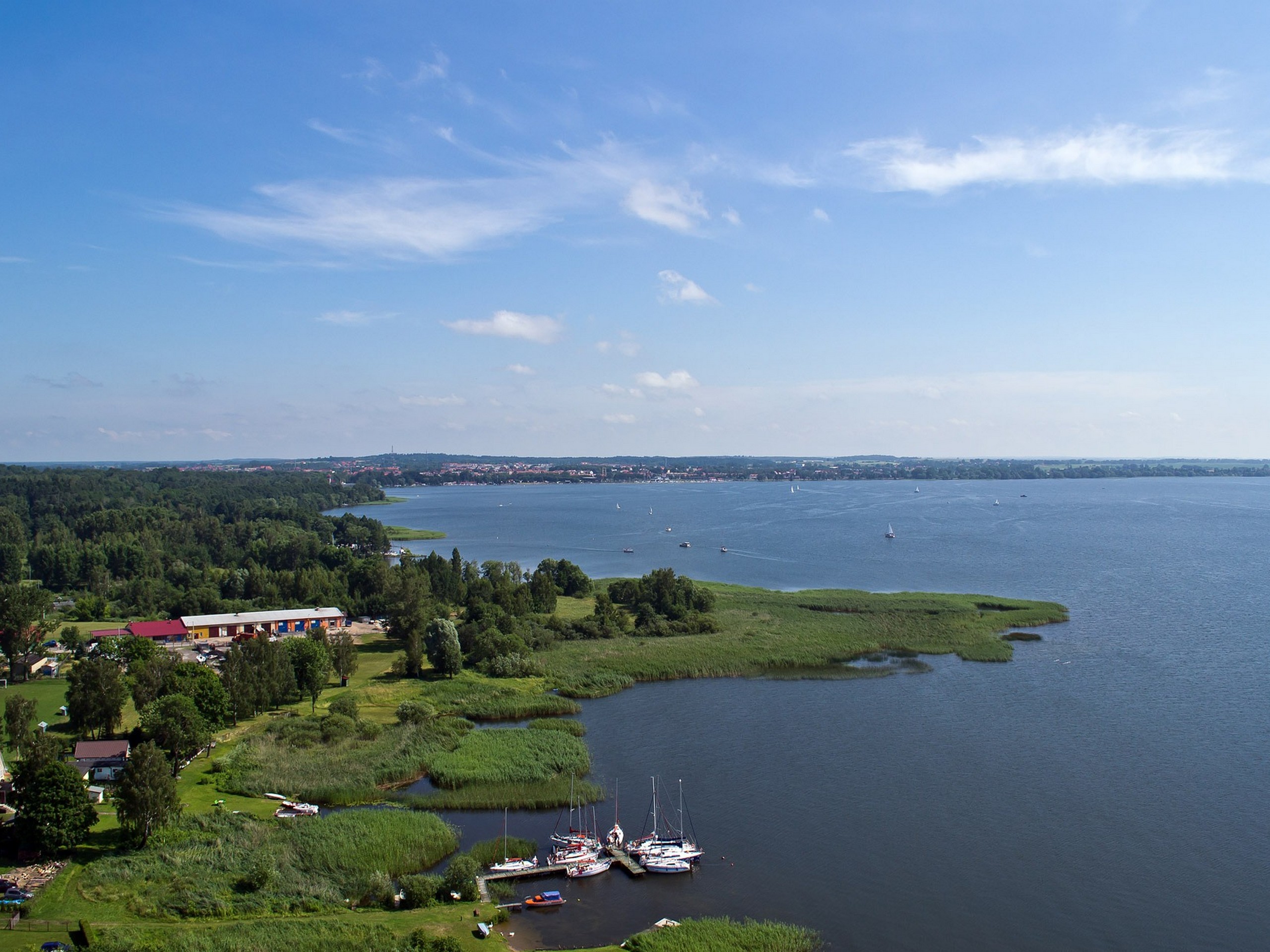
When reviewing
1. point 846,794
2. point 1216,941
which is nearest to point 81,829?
point 846,794

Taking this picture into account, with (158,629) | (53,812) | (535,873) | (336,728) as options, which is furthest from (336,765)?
(158,629)

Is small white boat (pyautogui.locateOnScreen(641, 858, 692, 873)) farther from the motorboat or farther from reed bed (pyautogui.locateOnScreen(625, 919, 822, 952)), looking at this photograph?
the motorboat

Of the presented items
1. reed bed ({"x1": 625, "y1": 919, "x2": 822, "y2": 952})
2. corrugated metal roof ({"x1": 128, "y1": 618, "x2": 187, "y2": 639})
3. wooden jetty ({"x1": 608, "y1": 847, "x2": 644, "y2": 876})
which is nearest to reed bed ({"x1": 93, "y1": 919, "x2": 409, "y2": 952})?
reed bed ({"x1": 625, "y1": 919, "x2": 822, "y2": 952})

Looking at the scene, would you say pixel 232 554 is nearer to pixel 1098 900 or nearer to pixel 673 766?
pixel 673 766

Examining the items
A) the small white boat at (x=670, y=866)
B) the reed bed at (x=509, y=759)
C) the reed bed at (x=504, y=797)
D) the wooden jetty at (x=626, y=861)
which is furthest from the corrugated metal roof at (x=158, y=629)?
the small white boat at (x=670, y=866)

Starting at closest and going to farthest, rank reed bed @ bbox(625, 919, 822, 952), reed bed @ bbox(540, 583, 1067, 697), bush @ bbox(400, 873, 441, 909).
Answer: reed bed @ bbox(625, 919, 822, 952) < bush @ bbox(400, 873, 441, 909) < reed bed @ bbox(540, 583, 1067, 697)
